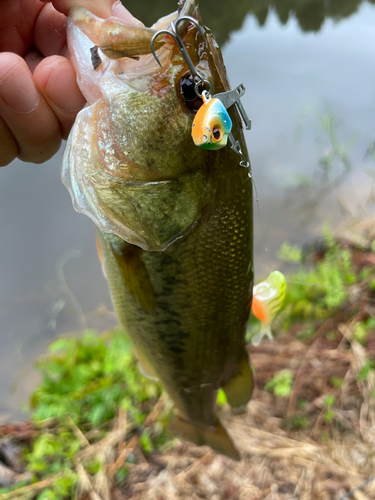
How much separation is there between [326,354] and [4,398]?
236 centimetres

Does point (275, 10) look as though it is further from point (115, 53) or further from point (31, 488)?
point (31, 488)

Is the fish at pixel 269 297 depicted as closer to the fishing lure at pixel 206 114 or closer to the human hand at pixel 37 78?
the fishing lure at pixel 206 114

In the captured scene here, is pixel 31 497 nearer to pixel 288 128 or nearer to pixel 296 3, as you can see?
pixel 288 128

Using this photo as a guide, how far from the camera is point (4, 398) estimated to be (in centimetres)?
263

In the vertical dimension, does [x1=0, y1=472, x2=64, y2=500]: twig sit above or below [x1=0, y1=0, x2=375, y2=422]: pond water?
below

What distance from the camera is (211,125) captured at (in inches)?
24.6

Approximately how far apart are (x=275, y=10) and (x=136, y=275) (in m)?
7.78

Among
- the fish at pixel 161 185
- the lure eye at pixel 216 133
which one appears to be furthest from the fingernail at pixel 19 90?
the lure eye at pixel 216 133

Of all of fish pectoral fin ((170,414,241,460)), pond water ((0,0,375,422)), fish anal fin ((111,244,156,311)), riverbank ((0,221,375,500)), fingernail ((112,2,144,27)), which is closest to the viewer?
fingernail ((112,2,144,27))

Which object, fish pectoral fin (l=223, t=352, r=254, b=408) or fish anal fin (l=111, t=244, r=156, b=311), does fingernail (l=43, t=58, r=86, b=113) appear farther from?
fish pectoral fin (l=223, t=352, r=254, b=408)

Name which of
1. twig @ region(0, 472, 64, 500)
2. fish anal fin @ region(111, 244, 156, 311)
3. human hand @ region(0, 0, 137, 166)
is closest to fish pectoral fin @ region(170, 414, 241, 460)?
fish anal fin @ region(111, 244, 156, 311)

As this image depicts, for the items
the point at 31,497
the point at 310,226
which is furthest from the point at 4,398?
the point at 310,226

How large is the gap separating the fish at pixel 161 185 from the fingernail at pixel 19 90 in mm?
134

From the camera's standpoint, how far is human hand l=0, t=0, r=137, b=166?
796 millimetres
